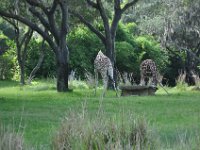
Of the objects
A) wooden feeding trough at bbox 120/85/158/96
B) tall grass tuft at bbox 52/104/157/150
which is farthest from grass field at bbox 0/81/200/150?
wooden feeding trough at bbox 120/85/158/96

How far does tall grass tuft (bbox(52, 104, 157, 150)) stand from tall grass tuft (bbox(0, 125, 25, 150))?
0.60 metres

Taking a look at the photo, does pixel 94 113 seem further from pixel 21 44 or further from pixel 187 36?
pixel 187 36

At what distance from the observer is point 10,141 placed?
5.10m

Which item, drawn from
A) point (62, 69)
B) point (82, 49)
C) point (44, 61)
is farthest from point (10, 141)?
point (82, 49)

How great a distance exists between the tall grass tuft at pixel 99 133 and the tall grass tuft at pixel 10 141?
60 cm

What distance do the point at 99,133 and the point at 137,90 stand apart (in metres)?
17.0

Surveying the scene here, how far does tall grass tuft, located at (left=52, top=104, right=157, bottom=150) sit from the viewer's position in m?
5.54

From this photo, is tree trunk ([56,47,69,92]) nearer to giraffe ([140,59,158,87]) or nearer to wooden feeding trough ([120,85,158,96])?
wooden feeding trough ([120,85,158,96])

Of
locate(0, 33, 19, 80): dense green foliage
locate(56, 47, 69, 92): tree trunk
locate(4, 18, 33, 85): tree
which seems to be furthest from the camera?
locate(0, 33, 19, 80): dense green foliage

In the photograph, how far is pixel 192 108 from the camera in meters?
15.9

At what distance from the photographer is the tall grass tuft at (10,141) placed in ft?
16.7

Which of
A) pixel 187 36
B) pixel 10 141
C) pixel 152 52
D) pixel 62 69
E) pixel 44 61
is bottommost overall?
pixel 10 141

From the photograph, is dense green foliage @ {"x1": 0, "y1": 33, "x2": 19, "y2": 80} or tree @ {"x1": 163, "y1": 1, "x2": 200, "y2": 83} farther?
dense green foliage @ {"x1": 0, "y1": 33, "x2": 19, "y2": 80}

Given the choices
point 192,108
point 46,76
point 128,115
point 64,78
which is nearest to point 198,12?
point 46,76
